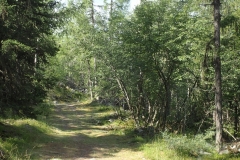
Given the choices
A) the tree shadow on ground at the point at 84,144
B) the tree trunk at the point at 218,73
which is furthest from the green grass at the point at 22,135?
the tree trunk at the point at 218,73

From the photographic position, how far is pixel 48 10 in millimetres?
13250

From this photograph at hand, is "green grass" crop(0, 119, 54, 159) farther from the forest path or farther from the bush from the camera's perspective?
the bush

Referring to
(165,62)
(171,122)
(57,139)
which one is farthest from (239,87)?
(57,139)

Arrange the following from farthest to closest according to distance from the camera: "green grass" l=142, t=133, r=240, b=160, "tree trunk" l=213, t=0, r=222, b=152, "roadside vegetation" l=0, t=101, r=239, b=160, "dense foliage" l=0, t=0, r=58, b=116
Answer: "tree trunk" l=213, t=0, r=222, b=152 < "dense foliage" l=0, t=0, r=58, b=116 < "roadside vegetation" l=0, t=101, r=239, b=160 < "green grass" l=142, t=133, r=240, b=160

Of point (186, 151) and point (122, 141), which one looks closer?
point (186, 151)

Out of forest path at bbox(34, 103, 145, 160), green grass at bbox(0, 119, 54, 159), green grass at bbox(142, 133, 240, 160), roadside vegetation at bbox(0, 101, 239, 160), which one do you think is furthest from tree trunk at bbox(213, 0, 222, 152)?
green grass at bbox(0, 119, 54, 159)

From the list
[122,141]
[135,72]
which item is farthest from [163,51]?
[122,141]

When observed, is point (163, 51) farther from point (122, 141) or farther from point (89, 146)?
point (89, 146)

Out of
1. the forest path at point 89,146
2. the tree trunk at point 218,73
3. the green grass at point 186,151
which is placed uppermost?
the tree trunk at point 218,73

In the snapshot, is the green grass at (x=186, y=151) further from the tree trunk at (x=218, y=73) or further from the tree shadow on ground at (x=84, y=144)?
the tree shadow on ground at (x=84, y=144)

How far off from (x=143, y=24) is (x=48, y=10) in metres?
4.93

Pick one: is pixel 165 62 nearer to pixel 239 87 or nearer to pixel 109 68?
pixel 109 68

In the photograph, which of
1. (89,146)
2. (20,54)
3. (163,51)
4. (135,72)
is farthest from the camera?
(135,72)

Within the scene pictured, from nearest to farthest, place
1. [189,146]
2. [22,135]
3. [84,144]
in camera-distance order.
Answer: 1. [189,146]
2. [22,135]
3. [84,144]
